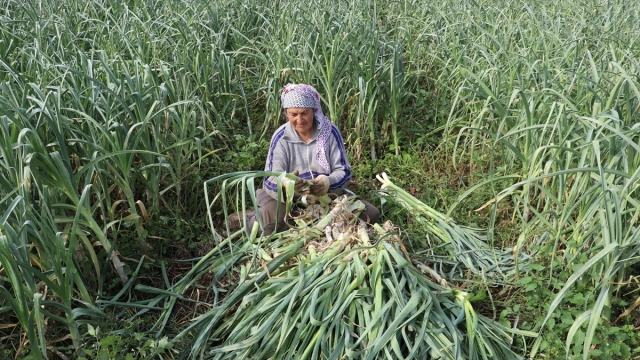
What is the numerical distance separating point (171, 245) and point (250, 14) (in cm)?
182

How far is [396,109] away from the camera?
318 cm

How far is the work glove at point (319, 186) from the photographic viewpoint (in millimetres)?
2406

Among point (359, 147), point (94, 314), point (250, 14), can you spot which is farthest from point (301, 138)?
point (250, 14)

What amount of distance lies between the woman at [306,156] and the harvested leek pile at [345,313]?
380 mm

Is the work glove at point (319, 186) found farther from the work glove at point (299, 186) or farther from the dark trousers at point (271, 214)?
the dark trousers at point (271, 214)

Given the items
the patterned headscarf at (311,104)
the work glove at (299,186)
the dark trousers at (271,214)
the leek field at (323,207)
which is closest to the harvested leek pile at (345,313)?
the leek field at (323,207)

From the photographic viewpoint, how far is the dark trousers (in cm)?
257

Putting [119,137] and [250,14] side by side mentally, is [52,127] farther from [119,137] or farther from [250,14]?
[250,14]

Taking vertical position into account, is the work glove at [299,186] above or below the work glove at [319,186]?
above

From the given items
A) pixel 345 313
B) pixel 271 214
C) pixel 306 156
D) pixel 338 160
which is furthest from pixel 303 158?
pixel 345 313

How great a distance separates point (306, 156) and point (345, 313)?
2.75 feet

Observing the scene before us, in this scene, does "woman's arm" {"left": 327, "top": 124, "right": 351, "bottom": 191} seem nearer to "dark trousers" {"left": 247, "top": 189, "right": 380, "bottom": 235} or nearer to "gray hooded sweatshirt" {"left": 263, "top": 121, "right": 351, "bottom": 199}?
"gray hooded sweatshirt" {"left": 263, "top": 121, "right": 351, "bottom": 199}

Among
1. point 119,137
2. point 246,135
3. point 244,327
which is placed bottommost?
point 244,327

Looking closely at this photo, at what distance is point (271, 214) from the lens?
2615mm
